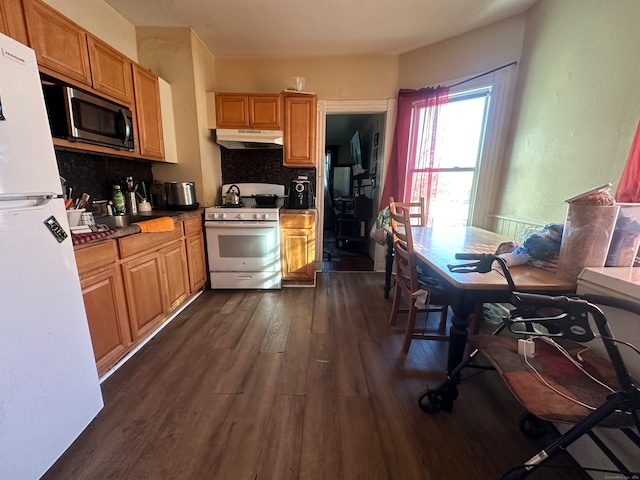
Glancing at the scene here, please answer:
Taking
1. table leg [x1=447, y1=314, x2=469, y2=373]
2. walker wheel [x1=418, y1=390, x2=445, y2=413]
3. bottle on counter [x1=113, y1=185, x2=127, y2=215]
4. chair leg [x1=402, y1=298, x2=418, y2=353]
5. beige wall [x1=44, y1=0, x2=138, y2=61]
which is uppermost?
beige wall [x1=44, y1=0, x2=138, y2=61]

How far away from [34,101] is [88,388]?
128 cm

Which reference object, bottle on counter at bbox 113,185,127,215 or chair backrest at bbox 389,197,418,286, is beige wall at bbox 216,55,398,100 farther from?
chair backrest at bbox 389,197,418,286

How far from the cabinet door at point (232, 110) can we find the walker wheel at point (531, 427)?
3.32 meters

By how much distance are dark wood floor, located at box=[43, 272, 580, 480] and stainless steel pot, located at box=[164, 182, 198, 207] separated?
1230 mm

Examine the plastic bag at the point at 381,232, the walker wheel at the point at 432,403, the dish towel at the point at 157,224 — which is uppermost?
the dish towel at the point at 157,224

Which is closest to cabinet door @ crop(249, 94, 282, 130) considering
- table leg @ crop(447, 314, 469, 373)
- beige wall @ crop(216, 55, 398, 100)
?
beige wall @ crop(216, 55, 398, 100)

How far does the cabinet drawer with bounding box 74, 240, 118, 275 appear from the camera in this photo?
1340 millimetres

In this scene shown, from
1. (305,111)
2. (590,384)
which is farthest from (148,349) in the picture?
(305,111)

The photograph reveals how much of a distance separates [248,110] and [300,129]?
0.62 metres

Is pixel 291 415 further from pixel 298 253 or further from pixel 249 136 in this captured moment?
Result: pixel 249 136

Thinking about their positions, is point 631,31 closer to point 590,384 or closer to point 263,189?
point 590,384

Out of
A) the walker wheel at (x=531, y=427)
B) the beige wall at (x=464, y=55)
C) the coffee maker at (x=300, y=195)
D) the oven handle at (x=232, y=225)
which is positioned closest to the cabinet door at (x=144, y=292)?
the oven handle at (x=232, y=225)

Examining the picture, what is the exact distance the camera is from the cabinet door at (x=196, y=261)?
2525mm

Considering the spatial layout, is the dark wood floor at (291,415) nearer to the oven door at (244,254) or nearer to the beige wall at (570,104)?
the oven door at (244,254)
